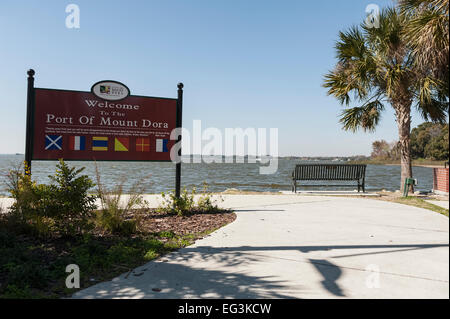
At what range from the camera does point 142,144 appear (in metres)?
7.17

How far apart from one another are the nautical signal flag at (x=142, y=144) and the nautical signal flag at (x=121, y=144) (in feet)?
0.75

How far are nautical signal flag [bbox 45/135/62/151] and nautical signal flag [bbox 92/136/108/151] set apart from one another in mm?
678

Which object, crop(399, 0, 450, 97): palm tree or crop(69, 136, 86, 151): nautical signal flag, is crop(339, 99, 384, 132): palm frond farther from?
crop(69, 136, 86, 151): nautical signal flag

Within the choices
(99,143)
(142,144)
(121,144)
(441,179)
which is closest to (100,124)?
(99,143)

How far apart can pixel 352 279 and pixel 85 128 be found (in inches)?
237

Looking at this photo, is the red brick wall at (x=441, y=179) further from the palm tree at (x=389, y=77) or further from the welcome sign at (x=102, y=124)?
the welcome sign at (x=102, y=124)

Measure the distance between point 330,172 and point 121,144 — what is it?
331 inches

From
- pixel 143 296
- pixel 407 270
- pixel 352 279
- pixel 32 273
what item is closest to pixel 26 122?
pixel 32 273

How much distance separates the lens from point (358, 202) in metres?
8.73

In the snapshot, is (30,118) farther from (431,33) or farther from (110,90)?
(431,33)

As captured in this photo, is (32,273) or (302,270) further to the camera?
(302,270)

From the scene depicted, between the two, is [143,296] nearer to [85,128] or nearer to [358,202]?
[85,128]

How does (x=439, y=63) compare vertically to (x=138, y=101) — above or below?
above

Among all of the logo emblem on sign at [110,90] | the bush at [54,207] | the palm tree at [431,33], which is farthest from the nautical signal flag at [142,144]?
the palm tree at [431,33]
